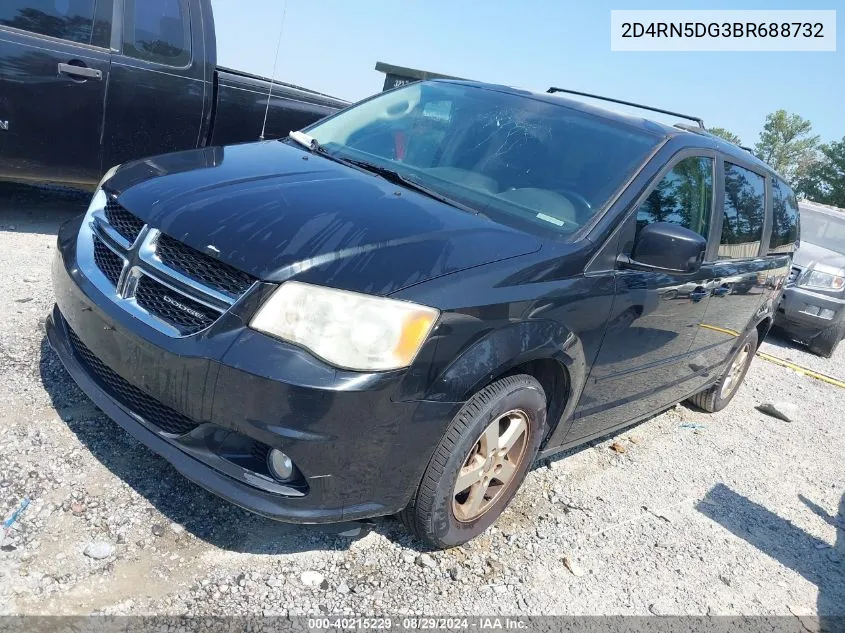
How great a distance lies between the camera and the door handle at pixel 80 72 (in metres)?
4.58

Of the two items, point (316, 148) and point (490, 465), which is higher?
point (316, 148)

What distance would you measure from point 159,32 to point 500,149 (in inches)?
127

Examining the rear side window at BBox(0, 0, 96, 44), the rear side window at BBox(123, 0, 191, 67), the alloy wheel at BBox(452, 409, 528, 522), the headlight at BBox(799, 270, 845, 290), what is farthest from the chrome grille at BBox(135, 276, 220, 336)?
the headlight at BBox(799, 270, 845, 290)

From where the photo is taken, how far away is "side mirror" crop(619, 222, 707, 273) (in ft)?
9.09

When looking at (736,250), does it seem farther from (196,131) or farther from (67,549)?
(196,131)

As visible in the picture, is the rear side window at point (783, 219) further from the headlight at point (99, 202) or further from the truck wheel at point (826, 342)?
the headlight at point (99, 202)

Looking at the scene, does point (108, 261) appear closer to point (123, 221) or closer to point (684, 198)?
point (123, 221)

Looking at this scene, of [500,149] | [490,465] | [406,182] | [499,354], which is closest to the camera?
[499,354]

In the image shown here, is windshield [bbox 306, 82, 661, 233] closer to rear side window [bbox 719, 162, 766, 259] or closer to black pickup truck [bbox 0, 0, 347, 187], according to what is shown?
rear side window [bbox 719, 162, 766, 259]

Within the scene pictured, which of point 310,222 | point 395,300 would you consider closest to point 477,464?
Answer: point 395,300

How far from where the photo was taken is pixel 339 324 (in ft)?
6.75

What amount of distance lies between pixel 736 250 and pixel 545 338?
2.04 meters

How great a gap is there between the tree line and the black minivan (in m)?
45.6

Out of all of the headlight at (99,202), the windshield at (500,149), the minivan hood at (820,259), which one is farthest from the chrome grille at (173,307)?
the minivan hood at (820,259)
